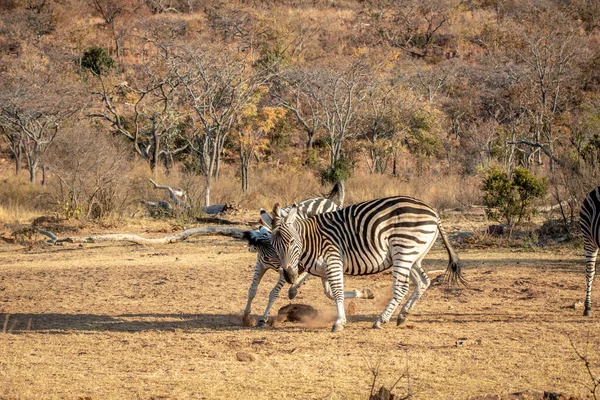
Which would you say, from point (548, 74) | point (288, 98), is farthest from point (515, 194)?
point (288, 98)

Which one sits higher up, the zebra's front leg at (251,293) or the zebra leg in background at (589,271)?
the zebra leg in background at (589,271)

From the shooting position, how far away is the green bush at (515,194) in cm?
1698

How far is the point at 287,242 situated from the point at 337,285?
0.73 meters

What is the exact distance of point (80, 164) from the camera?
23219 millimetres

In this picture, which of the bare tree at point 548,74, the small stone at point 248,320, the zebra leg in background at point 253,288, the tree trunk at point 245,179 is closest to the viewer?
the small stone at point 248,320

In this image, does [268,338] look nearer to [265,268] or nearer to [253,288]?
[253,288]

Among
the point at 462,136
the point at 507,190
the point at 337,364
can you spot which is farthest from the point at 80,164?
the point at 462,136

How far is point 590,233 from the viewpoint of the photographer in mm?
9594

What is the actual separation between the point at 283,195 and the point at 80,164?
654 centimetres

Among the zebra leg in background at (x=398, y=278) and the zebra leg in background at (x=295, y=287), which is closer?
the zebra leg in background at (x=398, y=278)

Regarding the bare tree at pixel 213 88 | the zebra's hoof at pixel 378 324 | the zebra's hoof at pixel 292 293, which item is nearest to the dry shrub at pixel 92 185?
the bare tree at pixel 213 88

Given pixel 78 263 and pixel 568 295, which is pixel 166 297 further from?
pixel 568 295

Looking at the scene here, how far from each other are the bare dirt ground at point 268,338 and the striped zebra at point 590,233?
312 mm

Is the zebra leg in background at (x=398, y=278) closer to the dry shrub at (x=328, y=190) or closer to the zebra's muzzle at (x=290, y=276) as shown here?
the zebra's muzzle at (x=290, y=276)
